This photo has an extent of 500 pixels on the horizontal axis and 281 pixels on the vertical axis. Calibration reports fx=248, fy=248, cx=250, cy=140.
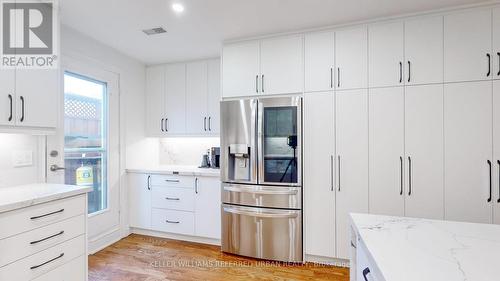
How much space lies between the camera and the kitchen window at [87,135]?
2.70 metres

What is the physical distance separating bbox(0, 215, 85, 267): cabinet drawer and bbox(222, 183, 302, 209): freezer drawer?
1.44 m

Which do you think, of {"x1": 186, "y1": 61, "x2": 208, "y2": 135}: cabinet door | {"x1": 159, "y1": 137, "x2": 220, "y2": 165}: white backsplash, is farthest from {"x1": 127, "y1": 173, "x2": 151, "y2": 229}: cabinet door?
{"x1": 186, "y1": 61, "x2": 208, "y2": 135}: cabinet door

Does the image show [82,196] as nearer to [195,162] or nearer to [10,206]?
[10,206]

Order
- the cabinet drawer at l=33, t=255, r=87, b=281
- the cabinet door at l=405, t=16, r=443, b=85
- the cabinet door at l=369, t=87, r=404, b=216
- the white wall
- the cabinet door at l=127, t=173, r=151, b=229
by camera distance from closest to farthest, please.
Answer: the cabinet drawer at l=33, t=255, r=87, b=281 → the white wall → the cabinet door at l=405, t=16, r=443, b=85 → the cabinet door at l=369, t=87, r=404, b=216 → the cabinet door at l=127, t=173, r=151, b=229

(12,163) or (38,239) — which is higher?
(12,163)

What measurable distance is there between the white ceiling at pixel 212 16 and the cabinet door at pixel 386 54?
142mm

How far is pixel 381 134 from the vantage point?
243 centimetres

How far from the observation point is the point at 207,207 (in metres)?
3.12

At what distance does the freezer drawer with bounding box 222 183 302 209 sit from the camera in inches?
103

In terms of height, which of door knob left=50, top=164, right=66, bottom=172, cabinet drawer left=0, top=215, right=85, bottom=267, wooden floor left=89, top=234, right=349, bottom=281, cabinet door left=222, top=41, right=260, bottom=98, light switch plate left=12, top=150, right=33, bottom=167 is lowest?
wooden floor left=89, top=234, right=349, bottom=281

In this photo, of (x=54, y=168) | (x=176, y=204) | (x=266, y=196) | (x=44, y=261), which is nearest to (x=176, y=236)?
(x=176, y=204)

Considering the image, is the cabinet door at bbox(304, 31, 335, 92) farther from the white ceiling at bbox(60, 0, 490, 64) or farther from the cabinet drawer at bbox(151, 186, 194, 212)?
the cabinet drawer at bbox(151, 186, 194, 212)

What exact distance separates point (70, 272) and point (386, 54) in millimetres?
3279

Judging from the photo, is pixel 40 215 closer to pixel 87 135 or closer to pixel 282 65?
pixel 87 135
